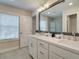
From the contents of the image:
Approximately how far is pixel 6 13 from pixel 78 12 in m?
3.28

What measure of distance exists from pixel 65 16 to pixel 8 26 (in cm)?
296

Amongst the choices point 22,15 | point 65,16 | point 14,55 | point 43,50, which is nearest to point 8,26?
point 22,15

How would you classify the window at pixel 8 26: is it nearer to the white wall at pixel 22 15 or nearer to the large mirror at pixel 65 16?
the white wall at pixel 22 15

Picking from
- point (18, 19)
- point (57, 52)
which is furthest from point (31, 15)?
point (57, 52)

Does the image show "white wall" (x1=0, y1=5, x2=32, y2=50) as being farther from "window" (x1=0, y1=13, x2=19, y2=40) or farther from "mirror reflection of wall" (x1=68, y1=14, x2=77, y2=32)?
"mirror reflection of wall" (x1=68, y1=14, x2=77, y2=32)

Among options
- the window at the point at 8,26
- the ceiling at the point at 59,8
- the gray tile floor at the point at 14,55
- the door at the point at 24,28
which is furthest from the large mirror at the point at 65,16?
the window at the point at 8,26

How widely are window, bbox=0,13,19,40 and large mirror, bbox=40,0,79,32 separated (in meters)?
2.16

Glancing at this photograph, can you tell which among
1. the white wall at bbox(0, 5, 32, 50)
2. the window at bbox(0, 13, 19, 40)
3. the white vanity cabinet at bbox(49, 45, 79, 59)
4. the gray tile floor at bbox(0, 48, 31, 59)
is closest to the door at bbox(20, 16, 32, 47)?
the white wall at bbox(0, 5, 32, 50)

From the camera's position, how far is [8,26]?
11.5 feet

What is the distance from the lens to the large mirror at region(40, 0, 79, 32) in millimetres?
1568

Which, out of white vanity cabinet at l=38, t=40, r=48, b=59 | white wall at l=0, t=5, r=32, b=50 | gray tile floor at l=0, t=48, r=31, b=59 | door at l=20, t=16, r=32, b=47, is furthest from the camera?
door at l=20, t=16, r=32, b=47

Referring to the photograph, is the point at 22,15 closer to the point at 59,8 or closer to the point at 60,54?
the point at 59,8

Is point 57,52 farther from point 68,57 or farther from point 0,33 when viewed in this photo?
point 0,33

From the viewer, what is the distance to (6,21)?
3445 millimetres
